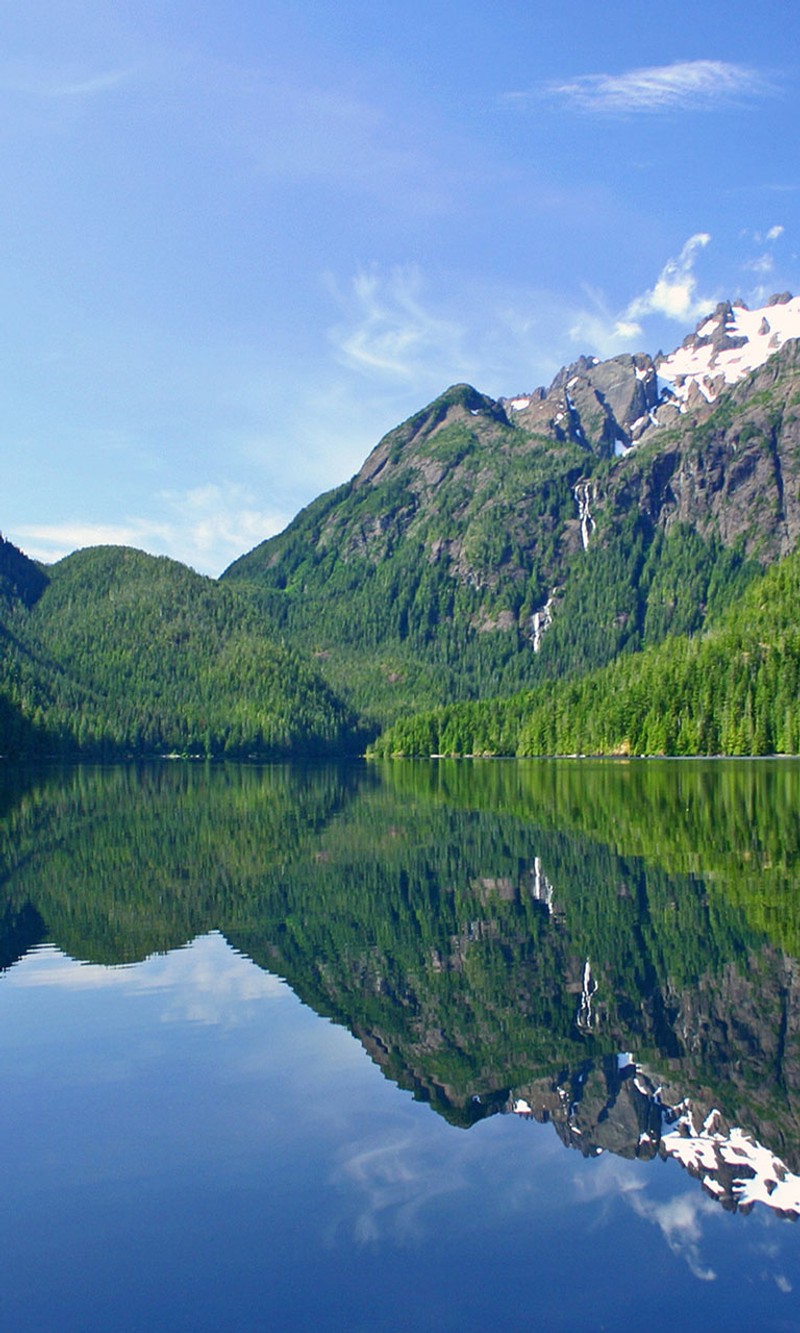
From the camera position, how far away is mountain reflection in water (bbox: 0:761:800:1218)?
18594 millimetres

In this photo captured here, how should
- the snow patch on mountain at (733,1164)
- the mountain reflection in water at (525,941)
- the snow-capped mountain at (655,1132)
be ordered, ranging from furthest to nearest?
1. the mountain reflection in water at (525,941)
2. the snow-capped mountain at (655,1132)
3. the snow patch on mountain at (733,1164)

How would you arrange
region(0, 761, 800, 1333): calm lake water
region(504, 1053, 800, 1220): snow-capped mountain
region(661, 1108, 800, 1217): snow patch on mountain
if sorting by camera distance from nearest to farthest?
region(0, 761, 800, 1333): calm lake water, region(661, 1108, 800, 1217): snow patch on mountain, region(504, 1053, 800, 1220): snow-capped mountain

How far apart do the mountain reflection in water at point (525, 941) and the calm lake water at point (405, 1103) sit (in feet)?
0.36

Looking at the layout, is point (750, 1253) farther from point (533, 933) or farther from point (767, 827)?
point (767, 827)

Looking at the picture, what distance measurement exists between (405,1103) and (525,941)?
40.0 feet

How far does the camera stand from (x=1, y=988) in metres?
28.0

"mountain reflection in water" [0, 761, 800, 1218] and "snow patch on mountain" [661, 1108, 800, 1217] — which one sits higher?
"mountain reflection in water" [0, 761, 800, 1218]

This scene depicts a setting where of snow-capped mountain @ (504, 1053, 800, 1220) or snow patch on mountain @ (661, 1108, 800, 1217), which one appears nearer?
snow patch on mountain @ (661, 1108, 800, 1217)

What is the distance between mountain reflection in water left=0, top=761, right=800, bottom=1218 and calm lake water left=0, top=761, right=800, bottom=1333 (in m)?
0.11

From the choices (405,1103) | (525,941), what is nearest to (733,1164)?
(405,1103)

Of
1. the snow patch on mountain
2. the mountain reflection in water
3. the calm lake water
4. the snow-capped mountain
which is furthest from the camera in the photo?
the mountain reflection in water

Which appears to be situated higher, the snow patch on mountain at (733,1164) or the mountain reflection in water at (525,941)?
the mountain reflection in water at (525,941)

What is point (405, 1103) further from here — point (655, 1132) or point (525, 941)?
point (525, 941)

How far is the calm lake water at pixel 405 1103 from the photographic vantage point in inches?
524
